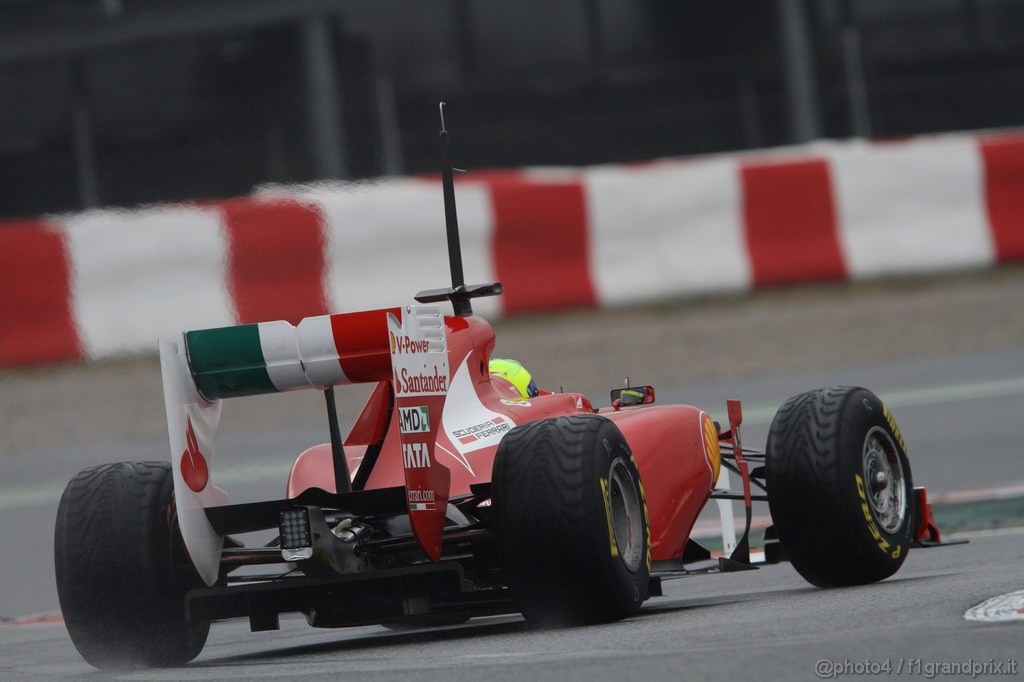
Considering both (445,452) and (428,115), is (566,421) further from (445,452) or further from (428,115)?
(428,115)

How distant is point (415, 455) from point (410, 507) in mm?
146

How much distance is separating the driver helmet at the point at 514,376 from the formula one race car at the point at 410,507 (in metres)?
0.28

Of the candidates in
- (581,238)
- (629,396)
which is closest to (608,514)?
(629,396)

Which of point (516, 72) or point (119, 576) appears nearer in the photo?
point (119, 576)

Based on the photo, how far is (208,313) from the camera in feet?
35.0

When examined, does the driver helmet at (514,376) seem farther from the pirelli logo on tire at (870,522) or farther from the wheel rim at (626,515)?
the pirelli logo on tire at (870,522)

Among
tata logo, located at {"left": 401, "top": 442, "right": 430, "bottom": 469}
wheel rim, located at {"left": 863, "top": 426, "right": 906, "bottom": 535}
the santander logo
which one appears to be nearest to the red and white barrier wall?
wheel rim, located at {"left": 863, "top": 426, "right": 906, "bottom": 535}

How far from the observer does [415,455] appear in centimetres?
513

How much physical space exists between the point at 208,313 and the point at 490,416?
202 inches

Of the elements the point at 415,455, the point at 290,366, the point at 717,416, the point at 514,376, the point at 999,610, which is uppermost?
the point at 290,366

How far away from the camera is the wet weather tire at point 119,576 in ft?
17.7

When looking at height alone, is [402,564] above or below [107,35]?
below

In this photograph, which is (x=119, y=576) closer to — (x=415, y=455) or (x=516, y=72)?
(x=415, y=455)

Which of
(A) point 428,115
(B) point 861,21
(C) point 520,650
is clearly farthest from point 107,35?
(C) point 520,650
